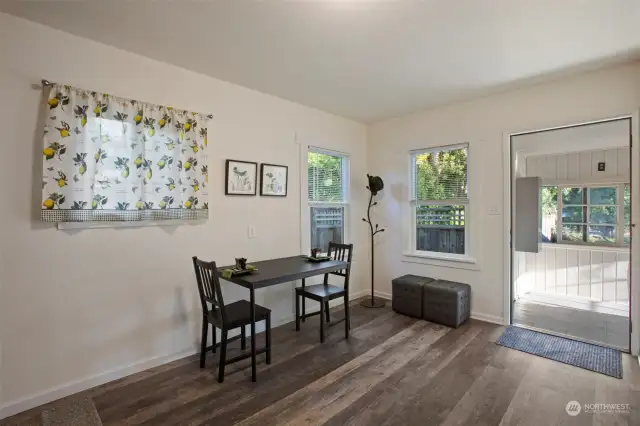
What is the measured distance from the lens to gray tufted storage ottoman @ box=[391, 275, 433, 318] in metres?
3.76

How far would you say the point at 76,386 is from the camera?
90.4 inches

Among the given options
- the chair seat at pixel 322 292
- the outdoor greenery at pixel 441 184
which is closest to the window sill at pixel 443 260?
the outdoor greenery at pixel 441 184

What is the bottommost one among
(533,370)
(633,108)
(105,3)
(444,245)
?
(533,370)

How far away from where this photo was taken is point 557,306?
421 cm

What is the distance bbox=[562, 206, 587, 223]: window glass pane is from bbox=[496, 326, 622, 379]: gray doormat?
2273 mm

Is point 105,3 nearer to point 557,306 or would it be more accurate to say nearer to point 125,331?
point 125,331

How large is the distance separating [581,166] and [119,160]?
5.74 metres

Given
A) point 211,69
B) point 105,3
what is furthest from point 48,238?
point 211,69

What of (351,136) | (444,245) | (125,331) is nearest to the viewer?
(125,331)

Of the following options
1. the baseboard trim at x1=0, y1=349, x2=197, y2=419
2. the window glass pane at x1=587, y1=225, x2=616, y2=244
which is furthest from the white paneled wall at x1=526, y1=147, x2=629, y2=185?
the baseboard trim at x1=0, y1=349, x2=197, y2=419

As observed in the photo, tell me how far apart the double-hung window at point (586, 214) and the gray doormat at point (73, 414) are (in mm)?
5722

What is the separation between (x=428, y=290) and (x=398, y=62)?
2.46 metres

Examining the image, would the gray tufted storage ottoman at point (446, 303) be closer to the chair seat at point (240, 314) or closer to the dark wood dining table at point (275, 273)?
the dark wood dining table at point (275, 273)

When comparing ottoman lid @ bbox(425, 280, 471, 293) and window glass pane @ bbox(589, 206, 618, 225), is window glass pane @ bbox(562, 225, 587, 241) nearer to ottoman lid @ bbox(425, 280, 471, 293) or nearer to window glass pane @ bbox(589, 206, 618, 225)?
window glass pane @ bbox(589, 206, 618, 225)
